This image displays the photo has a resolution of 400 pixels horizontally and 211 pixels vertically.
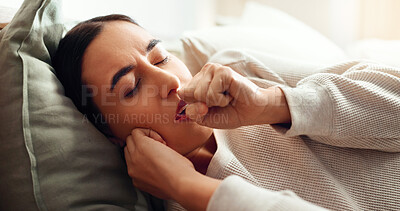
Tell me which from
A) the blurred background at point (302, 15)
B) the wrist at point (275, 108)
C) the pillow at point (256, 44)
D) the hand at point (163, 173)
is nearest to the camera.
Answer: the hand at point (163, 173)

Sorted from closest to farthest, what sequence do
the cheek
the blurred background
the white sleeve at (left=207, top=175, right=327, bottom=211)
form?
1. the white sleeve at (left=207, top=175, right=327, bottom=211)
2. the cheek
3. the blurred background

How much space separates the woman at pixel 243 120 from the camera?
0.84 meters

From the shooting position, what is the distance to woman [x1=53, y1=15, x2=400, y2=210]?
2.75 feet

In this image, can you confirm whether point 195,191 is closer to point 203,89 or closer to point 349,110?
point 203,89

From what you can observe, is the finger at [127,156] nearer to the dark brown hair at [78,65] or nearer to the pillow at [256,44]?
the dark brown hair at [78,65]

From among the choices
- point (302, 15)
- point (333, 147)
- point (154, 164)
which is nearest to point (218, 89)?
point (154, 164)

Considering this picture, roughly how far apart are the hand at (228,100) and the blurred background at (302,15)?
46.5 inches

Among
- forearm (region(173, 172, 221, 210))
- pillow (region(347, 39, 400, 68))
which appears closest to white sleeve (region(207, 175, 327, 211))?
forearm (region(173, 172, 221, 210))

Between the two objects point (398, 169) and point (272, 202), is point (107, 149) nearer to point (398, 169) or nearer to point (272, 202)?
point (272, 202)

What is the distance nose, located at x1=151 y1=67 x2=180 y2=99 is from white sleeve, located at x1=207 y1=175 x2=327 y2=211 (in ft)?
1.02

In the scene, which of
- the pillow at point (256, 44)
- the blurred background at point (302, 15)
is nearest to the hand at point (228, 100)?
the pillow at point (256, 44)

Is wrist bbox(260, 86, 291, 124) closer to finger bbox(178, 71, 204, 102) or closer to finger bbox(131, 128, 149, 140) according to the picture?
finger bbox(178, 71, 204, 102)

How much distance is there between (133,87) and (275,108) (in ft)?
1.17

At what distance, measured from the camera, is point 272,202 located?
649mm
